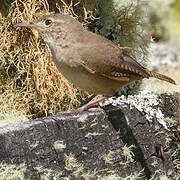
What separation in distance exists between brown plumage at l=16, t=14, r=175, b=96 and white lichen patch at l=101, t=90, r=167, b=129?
20 centimetres

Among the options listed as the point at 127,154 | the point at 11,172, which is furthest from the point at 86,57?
the point at 11,172

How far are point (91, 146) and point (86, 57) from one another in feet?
2.09

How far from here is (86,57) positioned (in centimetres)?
538

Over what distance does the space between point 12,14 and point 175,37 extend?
5.16 m

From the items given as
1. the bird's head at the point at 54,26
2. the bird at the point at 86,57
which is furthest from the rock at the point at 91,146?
the bird's head at the point at 54,26

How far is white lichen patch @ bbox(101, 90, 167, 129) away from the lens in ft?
18.7

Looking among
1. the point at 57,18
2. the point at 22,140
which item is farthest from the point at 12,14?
the point at 22,140

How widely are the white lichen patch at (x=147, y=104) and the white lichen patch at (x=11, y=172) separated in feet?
4.08

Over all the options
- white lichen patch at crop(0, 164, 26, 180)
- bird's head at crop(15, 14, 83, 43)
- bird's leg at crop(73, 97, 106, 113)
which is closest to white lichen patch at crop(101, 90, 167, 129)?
bird's leg at crop(73, 97, 106, 113)

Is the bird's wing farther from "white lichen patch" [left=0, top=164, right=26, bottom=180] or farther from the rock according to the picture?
"white lichen patch" [left=0, top=164, right=26, bottom=180]

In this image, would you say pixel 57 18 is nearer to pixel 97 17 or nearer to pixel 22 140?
pixel 22 140

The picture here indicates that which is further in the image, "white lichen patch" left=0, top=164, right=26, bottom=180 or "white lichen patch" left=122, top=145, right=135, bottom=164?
"white lichen patch" left=122, top=145, right=135, bottom=164

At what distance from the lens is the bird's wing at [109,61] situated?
540 centimetres

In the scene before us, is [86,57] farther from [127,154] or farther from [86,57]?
[127,154]
